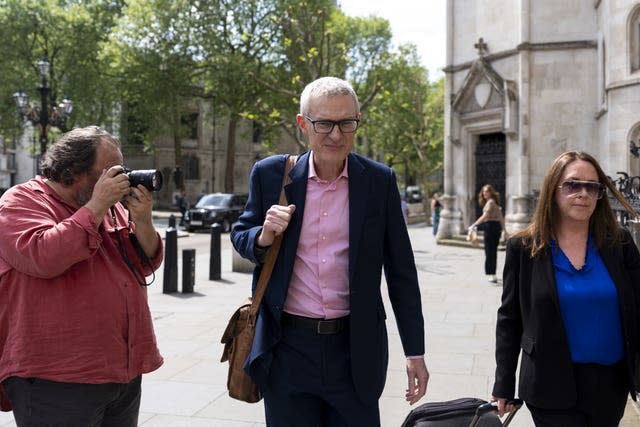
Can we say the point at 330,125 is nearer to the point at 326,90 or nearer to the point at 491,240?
the point at 326,90

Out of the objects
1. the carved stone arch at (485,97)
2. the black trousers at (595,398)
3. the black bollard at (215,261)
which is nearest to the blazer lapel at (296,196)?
the black trousers at (595,398)

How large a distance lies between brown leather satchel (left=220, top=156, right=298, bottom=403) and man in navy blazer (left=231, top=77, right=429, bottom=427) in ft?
0.11

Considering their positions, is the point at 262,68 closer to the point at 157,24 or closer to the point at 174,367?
the point at 157,24

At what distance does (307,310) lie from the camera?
2.61 meters

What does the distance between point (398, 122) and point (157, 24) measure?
18.4m

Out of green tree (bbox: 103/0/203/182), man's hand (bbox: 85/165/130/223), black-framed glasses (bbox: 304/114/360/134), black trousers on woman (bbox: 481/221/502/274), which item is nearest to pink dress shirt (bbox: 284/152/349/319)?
black-framed glasses (bbox: 304/114/360/134)

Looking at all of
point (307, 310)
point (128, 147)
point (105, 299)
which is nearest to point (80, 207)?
→ point (105, 299)

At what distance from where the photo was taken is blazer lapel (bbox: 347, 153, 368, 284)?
8.45 feet

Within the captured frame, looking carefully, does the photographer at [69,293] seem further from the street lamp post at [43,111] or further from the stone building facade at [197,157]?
the stone building facade at [197,157]

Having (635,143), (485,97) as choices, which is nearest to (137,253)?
(635,143)

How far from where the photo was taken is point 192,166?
53.3 meters

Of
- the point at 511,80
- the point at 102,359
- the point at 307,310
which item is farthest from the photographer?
the point at 511,80

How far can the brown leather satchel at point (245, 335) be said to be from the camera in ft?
8.55

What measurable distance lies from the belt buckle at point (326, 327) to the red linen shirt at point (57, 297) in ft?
2.40
